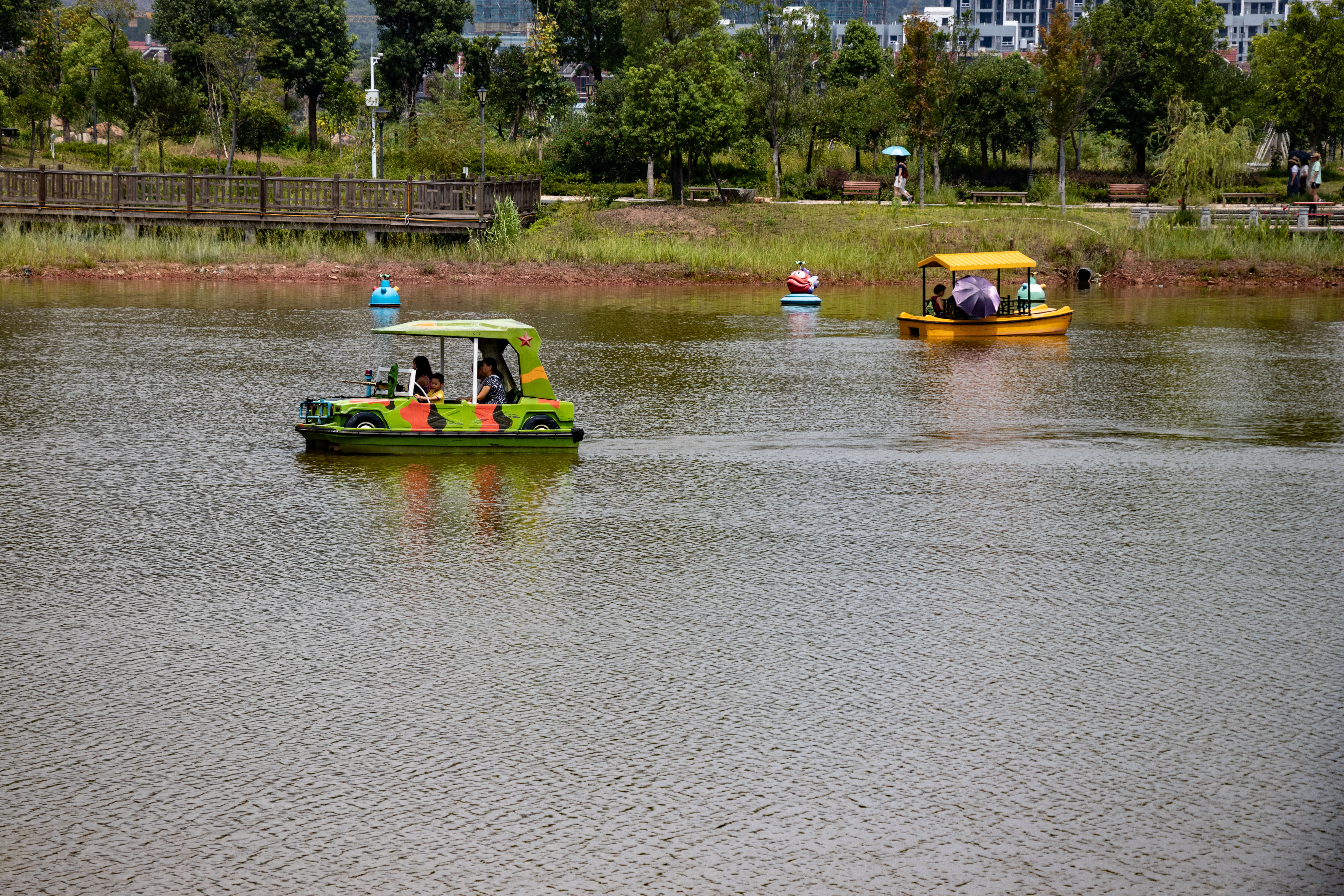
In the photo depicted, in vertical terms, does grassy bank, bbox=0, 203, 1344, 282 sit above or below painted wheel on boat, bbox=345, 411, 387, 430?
above

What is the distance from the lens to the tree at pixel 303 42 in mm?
82062

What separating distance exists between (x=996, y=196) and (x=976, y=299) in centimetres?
2998

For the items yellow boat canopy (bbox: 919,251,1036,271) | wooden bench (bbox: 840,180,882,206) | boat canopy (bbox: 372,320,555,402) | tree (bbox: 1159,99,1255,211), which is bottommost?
boat canopy (bbox: 372,320,555,402)

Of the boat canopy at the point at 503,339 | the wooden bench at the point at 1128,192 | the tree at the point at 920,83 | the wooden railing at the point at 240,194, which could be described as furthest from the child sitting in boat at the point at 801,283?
the wooden bench at the point at 1128,192

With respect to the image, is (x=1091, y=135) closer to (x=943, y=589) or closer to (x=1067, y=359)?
(x=1067, y=359)

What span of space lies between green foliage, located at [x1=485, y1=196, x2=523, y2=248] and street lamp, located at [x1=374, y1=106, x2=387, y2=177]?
6578mm

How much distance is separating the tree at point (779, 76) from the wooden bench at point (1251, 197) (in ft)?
57.3

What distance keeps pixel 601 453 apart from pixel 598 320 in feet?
55.4

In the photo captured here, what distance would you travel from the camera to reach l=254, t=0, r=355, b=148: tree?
269ft

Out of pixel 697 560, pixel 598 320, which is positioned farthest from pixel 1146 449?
pixel 598 320

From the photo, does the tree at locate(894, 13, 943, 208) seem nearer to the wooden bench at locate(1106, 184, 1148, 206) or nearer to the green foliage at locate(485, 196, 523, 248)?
the wooden bench at locate(1106, 184, 1148, 206)

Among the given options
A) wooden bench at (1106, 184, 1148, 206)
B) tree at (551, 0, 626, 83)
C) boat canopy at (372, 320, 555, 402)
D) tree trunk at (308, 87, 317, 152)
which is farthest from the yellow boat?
tree at (551, 0, 626, 83)

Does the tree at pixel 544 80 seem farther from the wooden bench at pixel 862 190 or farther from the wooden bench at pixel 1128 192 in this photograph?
the wooden bench at pixel 1128 192

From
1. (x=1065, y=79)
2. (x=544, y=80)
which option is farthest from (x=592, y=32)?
(x=1065, y=79)
